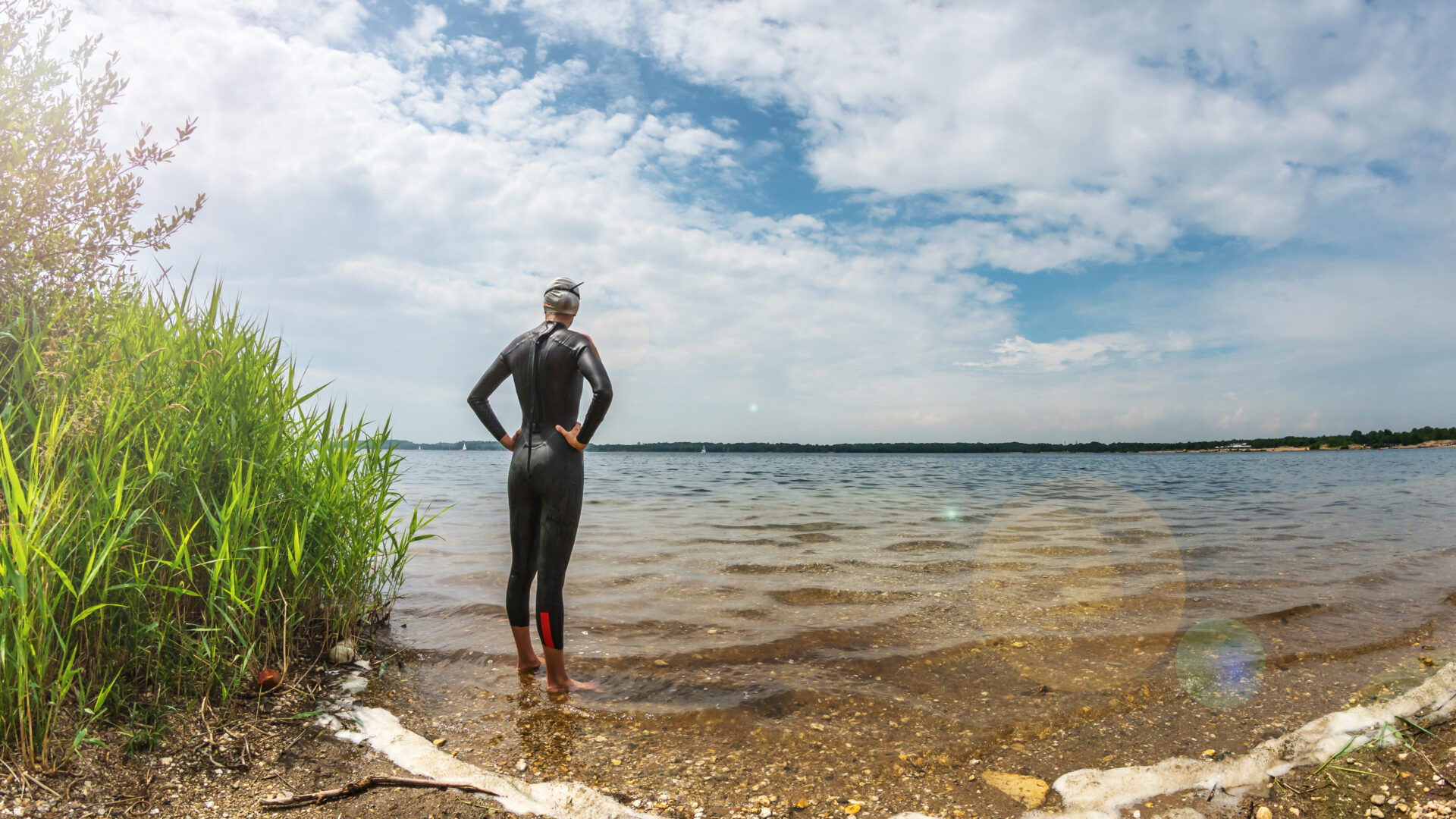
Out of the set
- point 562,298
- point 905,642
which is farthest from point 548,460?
point 905,642

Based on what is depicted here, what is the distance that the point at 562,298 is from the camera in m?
5.14

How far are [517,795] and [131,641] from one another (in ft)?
7.65

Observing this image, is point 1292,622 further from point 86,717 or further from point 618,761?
point 86,717

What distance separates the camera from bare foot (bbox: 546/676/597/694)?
15.9 ft

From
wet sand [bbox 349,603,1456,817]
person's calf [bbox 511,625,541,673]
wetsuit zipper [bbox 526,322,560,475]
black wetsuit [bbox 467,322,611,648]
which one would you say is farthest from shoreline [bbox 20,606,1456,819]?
wetsuit zipper [bbox 526,322,560,475]

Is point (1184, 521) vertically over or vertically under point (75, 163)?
under

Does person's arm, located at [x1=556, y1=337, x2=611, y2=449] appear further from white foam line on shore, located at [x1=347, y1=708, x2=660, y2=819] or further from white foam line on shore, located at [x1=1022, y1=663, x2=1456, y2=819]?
white foam line on shore, located at [x1=1022, y1=663, x2=1456, y2=819]

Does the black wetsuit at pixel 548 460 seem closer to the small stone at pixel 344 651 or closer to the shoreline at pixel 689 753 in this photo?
the shoreline at pixel 689 753

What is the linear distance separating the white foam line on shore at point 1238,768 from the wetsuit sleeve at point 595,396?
3.43m

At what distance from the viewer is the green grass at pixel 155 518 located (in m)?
3.03

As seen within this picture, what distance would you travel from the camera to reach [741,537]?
42.0 feet

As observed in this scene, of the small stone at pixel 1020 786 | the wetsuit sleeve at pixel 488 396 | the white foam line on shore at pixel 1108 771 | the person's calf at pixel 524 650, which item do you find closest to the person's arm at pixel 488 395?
the wetsuit sleeve at pixel 488 396

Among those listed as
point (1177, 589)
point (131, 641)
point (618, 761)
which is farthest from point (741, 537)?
point (131, 641)

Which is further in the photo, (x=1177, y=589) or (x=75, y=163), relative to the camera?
(x=1177, y=589)
